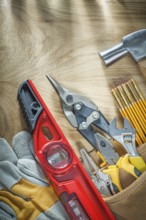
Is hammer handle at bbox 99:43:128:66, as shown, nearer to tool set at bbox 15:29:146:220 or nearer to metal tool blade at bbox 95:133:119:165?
tool set at bbox 15:29:146:220

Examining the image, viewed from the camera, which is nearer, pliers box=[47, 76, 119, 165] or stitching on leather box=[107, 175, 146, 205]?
stitching on leather box=[107, 175, 146, 205]

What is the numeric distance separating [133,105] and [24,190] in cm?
43

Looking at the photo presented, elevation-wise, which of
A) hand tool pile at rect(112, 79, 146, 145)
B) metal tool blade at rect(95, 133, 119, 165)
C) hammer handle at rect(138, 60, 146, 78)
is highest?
hammer handle at rect(138, 60, 146, 78)

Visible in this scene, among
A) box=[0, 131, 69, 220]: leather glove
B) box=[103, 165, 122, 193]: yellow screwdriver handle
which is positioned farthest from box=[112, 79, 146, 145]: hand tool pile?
box=[0, 131, 69, 220]: leather glove

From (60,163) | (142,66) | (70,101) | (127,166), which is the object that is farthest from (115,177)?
(142,66)

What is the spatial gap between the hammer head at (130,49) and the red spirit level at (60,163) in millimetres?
274

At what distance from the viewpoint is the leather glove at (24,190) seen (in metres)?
0.90

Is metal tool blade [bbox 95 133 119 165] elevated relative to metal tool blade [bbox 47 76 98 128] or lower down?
lower down

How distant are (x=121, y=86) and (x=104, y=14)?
269mm

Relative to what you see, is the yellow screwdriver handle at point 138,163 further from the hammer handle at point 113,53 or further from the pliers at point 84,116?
the hammer handle at point 113,53

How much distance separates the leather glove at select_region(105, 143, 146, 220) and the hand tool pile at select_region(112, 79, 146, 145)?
0.16 m

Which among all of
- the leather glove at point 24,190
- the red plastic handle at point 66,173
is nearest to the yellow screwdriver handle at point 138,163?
the red plastic handle at point 66,173

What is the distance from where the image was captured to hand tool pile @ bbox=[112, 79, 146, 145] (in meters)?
1.01

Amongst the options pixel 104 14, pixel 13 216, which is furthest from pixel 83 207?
pixel 104 14
